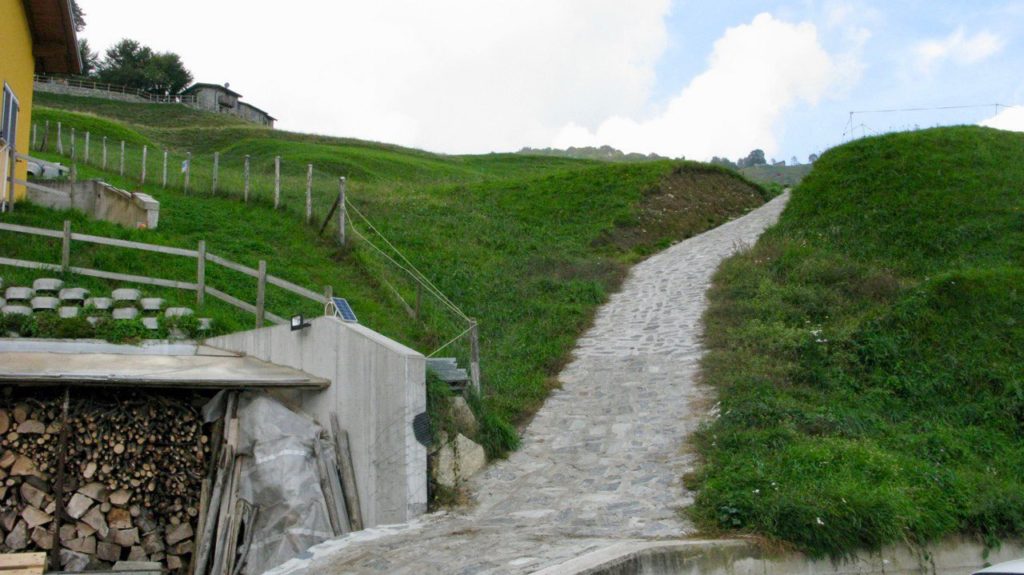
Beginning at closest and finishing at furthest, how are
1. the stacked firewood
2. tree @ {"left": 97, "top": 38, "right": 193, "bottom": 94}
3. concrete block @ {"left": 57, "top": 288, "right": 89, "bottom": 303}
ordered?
the stacked firewood → concrete block @ {"left": 57, "top": 288, "right": 89, "bottom": 303} → tree @ {"left": 97, "top": 38, "right": 193, "bottom": 94}

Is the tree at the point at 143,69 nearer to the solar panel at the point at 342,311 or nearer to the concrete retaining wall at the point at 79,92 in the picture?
the concrete retaining wall at the point at 79,92

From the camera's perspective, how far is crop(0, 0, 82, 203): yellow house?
56.2 feet

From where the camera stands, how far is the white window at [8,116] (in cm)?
1709

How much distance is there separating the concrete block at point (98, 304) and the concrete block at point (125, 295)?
18cm

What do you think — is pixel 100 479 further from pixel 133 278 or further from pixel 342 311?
pixel 133 278

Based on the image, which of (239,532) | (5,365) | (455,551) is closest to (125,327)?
(5,365)

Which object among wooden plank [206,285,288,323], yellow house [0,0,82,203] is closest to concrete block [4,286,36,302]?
wooden plank [206,285,288,323]

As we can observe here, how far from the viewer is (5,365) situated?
32.6 ft

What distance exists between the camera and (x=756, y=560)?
→ 25.7 ft

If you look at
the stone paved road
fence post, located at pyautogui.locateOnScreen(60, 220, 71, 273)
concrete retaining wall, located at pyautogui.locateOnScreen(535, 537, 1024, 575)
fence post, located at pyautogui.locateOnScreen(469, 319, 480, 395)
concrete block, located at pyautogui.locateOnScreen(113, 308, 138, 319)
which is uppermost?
fence post, located at pyautogui.locateOnScreen(60, 220, 71, 273)

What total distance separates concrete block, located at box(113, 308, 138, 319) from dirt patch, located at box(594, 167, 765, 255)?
522 inches

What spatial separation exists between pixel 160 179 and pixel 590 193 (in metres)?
13.2

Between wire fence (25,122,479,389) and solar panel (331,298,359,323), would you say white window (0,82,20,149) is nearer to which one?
wire fence (25,122,479,389)

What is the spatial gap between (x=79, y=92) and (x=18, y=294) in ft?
190
